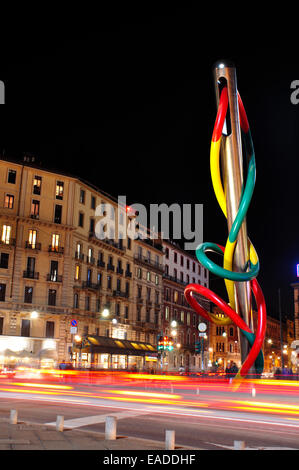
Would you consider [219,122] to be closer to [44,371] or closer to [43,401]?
[43,401]

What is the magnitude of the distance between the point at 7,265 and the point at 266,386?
31914mm

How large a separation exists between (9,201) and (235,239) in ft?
113

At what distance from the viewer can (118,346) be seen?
185 feet

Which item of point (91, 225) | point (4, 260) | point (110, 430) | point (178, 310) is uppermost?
point (91, 225)

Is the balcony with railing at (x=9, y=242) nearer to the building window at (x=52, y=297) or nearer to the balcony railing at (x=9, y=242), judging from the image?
the balcony railing at (x=9, y=242)

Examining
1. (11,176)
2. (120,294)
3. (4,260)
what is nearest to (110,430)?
(4,260)

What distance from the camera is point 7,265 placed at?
165 ft

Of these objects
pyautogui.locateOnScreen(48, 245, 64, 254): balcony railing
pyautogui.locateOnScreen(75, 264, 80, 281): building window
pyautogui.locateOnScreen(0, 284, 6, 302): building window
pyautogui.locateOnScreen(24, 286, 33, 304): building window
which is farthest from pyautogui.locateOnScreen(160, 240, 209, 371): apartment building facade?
pyautogui.locateOnScreen(0, 284, 6, 302): building window

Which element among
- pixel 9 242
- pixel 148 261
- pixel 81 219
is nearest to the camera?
pixel 9 242

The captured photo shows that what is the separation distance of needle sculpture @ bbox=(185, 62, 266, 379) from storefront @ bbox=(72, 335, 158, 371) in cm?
2643

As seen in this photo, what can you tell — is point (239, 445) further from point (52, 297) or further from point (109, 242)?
point (109, 242)

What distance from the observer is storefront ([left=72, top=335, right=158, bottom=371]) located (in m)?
51.1

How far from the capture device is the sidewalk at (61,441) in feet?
28.2
